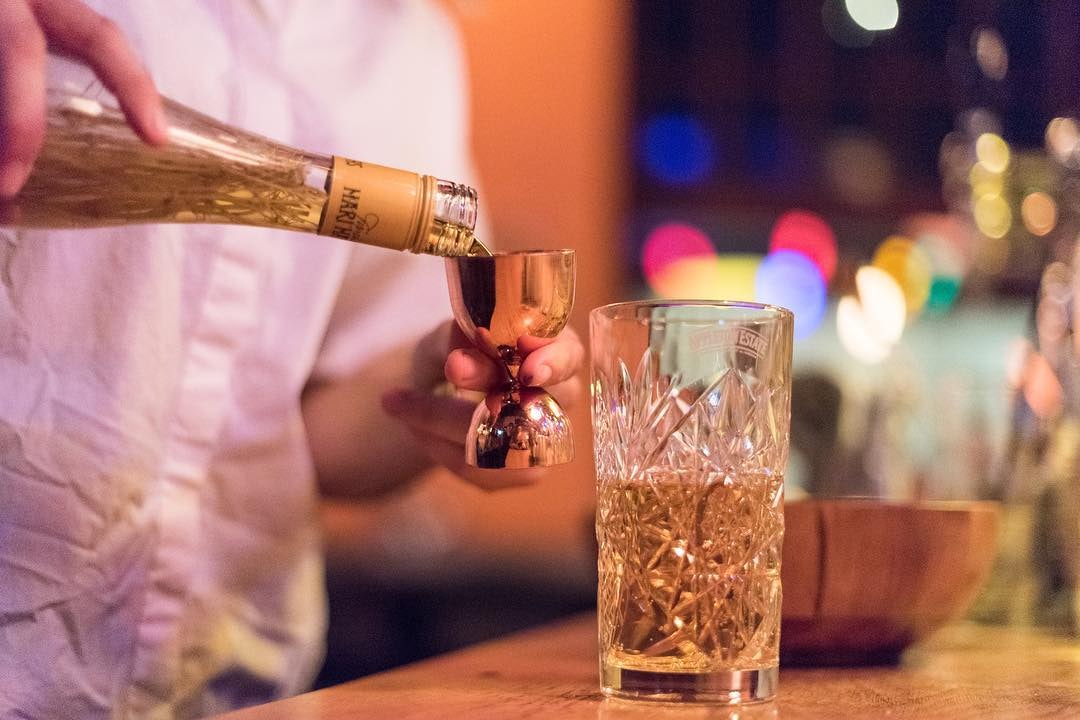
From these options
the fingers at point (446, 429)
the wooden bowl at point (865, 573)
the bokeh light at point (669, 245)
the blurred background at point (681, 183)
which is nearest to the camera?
the wooden bowl at point (865, 573)

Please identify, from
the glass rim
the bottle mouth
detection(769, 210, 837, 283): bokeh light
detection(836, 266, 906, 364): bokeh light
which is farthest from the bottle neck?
detection(769, 210, 837, 283): bokeh light

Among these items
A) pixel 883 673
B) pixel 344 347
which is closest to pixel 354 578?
pixel 344 347

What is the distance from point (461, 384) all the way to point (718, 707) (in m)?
0.22

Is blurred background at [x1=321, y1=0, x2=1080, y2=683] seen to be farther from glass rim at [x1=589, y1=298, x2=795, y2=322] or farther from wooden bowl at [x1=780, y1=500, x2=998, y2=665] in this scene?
glass rim at [x1=589, y1=298, x2=795, y2=322]

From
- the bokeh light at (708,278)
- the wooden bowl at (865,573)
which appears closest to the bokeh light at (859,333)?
the wooden bowl at (865,573)

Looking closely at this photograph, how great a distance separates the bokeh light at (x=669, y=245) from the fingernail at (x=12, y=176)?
11.0 feet

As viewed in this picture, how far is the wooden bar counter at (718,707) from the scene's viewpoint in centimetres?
60

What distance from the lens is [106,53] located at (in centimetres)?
61

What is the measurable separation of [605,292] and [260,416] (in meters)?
2.67

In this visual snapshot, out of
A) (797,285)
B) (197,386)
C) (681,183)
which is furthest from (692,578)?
(797,285)

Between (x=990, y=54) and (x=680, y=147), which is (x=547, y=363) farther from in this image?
(x=680, y=147)

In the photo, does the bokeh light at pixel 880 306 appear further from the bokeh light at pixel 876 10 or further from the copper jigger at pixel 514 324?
the bokeh light at pixel 876 10

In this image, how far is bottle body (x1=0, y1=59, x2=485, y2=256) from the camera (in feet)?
2.03

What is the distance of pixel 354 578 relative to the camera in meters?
3.02
